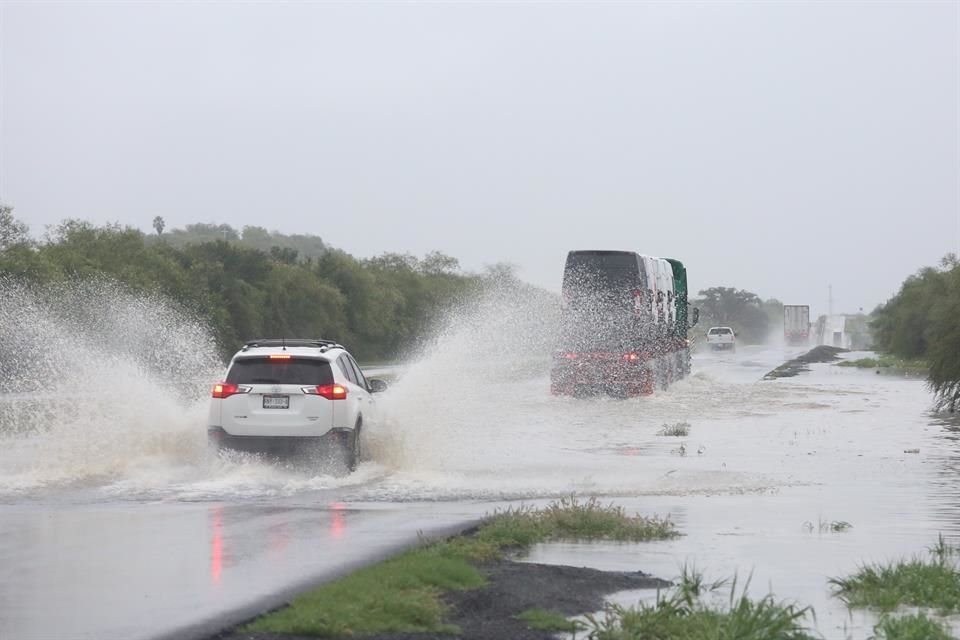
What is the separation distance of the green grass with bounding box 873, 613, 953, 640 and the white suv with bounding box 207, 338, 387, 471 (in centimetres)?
992

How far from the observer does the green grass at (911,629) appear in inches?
329

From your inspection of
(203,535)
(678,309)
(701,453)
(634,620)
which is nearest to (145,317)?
(678,309)

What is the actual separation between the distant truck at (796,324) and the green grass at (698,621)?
120m

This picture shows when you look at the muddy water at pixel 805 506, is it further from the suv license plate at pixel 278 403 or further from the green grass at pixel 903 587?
the suv license plate at pixel 278 403

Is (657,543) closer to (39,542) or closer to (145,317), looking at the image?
(39,542)

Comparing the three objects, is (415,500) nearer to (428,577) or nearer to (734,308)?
(428,577)

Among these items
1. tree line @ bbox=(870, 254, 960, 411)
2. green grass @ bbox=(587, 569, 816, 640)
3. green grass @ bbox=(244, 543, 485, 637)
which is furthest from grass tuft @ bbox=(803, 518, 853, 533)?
tree line @ bbox=(870, 254, 960, 411)

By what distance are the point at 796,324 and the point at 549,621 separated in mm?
122133

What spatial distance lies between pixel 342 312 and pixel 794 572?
234 feet

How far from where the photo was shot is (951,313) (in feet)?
107

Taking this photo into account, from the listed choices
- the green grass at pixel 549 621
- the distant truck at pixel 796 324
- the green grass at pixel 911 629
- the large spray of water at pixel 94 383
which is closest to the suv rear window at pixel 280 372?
the large spray of water at pixel 94 383

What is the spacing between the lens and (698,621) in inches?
342

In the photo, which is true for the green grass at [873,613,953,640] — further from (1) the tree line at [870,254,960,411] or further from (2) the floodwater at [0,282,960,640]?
(1) the tree line at [870,254,960,411]

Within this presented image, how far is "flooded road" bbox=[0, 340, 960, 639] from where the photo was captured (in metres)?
10.3
